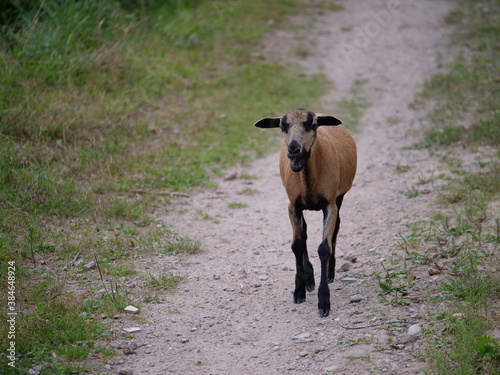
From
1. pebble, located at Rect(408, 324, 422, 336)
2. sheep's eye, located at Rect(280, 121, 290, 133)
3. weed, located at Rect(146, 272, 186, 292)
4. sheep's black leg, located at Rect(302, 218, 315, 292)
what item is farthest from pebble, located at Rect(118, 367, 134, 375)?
sheep's eye, located at Rect(280, 121, 290, 133)

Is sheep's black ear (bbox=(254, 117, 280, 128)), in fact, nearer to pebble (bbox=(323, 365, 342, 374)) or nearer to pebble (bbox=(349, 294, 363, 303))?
pebble (bbox=(349, 294, 363, 303))

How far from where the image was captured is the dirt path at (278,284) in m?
5.00

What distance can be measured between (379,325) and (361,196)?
166 inches

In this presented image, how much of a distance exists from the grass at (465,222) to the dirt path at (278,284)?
30cm

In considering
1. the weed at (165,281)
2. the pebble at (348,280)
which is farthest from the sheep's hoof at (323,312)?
the weed at (165,281)

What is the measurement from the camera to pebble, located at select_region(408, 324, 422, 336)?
199 inches

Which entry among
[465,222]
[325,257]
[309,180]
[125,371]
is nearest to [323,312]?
[325,257]

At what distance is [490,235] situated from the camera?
669cm

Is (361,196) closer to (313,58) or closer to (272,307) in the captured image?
(272,307)

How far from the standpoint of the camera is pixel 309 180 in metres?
5.93

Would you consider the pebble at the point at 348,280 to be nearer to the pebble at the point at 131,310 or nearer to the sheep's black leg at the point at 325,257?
the sheep's black leg at the point at 325,257

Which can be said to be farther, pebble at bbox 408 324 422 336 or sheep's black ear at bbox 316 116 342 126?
sheep's black ear at bbox 316 116 342 126

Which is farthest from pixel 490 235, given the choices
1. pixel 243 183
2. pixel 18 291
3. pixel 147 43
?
pixel 147 43

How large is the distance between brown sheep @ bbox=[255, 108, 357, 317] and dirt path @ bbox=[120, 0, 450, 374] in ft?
1.04
